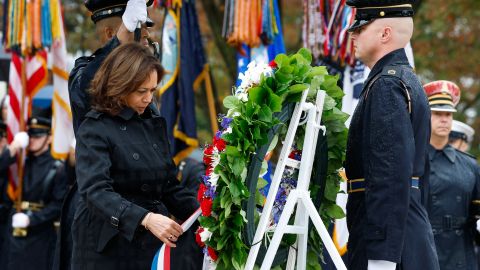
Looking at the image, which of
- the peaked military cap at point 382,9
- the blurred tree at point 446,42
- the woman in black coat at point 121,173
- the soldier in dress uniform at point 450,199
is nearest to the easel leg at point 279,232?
the woman in black coat at point 121,173

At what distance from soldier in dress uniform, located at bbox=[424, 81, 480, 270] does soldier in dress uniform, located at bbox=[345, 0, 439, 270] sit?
2.69m

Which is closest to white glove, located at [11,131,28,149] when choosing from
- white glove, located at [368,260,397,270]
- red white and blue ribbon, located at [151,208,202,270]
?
red white and blue ribbon, located at [151,208,202,270]

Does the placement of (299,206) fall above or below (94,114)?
below

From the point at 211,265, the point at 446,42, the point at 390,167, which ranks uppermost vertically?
the point at 446,42

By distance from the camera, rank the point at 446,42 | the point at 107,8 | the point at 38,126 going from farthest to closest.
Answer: the point at 446,42 < the point at 38,126 < the point at 107,8

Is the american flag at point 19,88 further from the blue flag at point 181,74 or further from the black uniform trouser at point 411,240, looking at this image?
the black uniform trouser at point 411,240

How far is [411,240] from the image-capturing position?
4.31 m

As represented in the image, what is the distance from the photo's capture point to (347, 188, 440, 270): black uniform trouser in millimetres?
4293

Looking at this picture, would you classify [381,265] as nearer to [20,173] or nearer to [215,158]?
[215,158]

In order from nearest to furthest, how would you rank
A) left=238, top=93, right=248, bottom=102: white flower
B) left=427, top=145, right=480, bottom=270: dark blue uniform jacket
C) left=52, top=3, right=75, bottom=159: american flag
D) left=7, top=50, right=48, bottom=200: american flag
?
1. left=238, top=93, right=248, bottom=102: white flower
2. left=427, top=145, right=480, bottom=270: dark blue uniform jacket
3. left=52, top=3, right=75, bottom=159: american flag
4. left=7, top=50, right=48, bottom=200: american flag

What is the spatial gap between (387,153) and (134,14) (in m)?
1.53

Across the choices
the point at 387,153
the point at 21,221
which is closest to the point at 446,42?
the point at 21,221

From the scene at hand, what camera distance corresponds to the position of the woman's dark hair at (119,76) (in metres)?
4.29

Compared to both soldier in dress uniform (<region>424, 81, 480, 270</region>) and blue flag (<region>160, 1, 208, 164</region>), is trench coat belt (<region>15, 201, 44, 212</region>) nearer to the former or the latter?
blue flag (<region>160, 1, 208, 164</region>)
